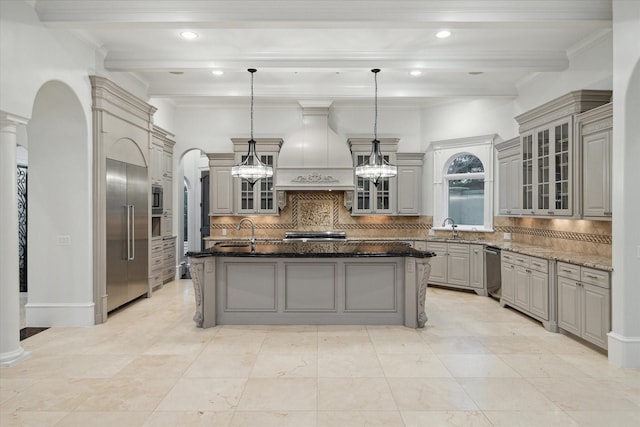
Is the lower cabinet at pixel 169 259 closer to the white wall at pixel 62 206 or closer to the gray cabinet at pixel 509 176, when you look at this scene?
the white wall at pixel 62 206

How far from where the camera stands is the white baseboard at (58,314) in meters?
5.05

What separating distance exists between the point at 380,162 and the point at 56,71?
4069 millimetres

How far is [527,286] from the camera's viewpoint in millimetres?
5332

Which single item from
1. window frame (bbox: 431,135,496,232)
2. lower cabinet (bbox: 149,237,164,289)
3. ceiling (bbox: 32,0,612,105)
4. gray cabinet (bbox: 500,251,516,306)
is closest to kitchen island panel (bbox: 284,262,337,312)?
gray cabinet (bbox: 500,251,516,306)

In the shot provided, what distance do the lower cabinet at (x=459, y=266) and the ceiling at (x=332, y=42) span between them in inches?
105

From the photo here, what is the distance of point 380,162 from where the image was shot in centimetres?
564

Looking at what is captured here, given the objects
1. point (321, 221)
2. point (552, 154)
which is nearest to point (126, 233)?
point (321, 221)

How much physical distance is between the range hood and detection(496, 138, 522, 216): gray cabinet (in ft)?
8.70

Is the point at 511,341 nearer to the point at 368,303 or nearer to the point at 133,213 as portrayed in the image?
the point at 368,303

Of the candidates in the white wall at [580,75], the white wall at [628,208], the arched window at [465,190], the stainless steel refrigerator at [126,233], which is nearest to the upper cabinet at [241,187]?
the stainless steel refrigerator at [126,233]

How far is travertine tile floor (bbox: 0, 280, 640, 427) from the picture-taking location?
290 centimetres

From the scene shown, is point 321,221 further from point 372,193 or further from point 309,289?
point 309,289

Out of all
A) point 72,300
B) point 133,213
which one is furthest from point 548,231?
point 72,300

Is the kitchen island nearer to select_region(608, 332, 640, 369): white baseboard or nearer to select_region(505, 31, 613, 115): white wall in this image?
→ select_region(608, 332, 640, 369): white baseboard
